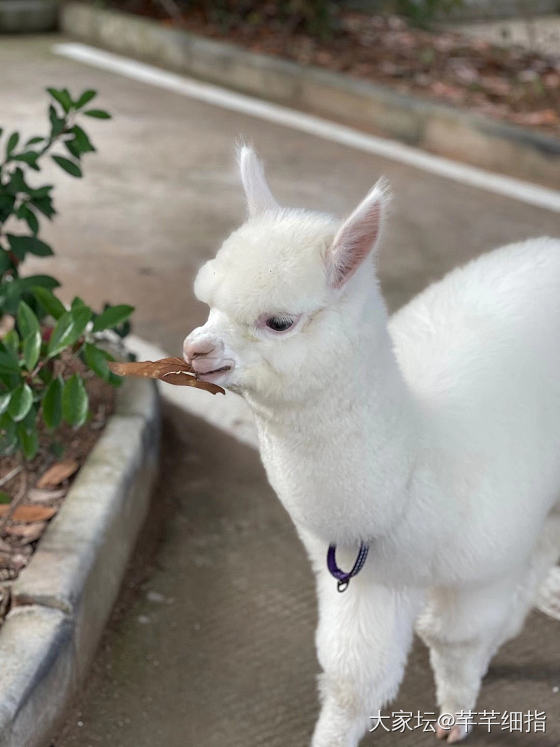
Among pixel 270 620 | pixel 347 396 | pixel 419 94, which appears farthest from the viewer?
pixel 419 94

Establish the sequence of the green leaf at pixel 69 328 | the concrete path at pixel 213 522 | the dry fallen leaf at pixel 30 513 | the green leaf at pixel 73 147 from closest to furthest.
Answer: the green leaf at pixel 69 328, the concrete path at pixel 213 522, the dry fallen leaf at pixel 30 513, the green leaf at pixel 73 147

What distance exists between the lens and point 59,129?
316cm

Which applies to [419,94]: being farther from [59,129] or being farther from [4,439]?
[4,439]

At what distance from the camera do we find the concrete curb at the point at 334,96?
6.73m

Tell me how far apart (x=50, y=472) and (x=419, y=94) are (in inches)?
202

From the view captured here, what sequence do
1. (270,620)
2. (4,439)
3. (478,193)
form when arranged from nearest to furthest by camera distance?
(4,439)
(270,620)
(478,193)

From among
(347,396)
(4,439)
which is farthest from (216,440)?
(347,396)

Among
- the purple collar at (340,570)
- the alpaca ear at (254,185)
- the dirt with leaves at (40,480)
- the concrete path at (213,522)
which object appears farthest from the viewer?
the dirt with leaves at (40,480)

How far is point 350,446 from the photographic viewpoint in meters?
2.01

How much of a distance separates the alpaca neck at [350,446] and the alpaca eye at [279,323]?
0.12 meters

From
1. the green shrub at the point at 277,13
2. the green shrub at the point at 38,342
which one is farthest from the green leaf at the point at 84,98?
the green shrub at the point at 277,13

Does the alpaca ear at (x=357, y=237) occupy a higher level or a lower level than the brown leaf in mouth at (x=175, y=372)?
higher

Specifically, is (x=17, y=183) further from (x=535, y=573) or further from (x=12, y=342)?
(x=535, y=573)

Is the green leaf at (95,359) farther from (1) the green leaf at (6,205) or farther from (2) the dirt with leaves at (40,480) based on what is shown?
(1) the green leaf at (6,205)
